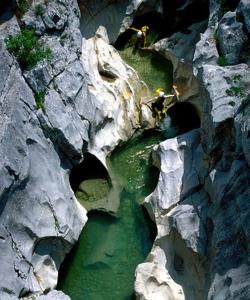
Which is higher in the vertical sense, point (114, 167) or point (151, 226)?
point (114, 167)

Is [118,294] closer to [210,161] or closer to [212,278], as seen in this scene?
[212,278]

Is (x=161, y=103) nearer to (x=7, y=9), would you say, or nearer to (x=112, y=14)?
(x=112, y=14)

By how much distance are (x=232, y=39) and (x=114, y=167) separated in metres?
6.17

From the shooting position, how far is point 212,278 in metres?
13.0

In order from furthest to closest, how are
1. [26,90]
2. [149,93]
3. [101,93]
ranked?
[149,93], [101,93], [26,90]

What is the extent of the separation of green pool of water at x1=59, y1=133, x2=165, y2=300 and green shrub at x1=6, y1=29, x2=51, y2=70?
498cm

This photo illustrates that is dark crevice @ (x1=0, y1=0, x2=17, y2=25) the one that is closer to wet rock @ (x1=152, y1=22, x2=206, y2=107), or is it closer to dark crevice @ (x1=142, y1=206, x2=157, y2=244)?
wet rock @ (x1=152, y1=22, x2=206, y2=107)

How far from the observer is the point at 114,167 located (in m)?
18.8

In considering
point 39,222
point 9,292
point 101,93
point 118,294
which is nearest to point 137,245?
point 118,294

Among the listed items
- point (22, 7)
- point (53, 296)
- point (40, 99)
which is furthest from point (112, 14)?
point (53, 296)

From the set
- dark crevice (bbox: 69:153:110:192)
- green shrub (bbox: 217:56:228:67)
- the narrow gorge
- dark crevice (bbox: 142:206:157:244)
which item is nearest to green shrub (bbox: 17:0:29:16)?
the narrow gorge

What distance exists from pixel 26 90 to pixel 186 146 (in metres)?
5.82

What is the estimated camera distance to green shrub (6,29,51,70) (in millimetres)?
15656

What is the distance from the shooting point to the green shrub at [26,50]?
15.7 metres
